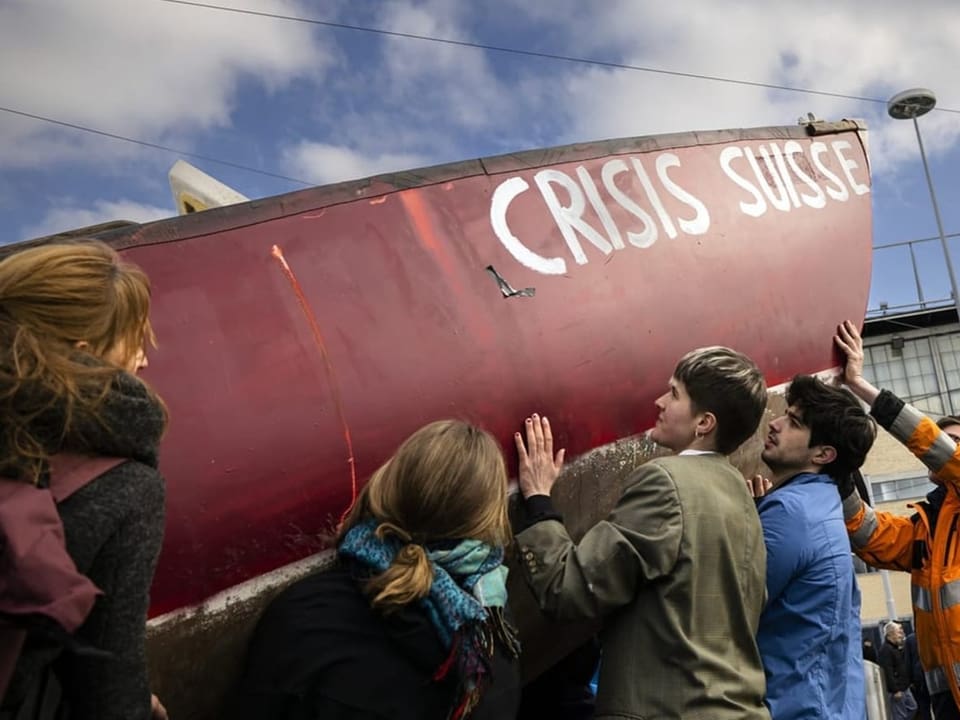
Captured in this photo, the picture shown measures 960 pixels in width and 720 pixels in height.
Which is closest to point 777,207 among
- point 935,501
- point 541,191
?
point 541,191

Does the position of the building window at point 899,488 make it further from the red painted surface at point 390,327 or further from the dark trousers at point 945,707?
the red painted surface at point 390,327

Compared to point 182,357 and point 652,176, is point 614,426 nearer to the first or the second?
point 652,176

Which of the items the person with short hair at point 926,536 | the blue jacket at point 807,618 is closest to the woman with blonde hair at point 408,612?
the blue jacket at point 807,618

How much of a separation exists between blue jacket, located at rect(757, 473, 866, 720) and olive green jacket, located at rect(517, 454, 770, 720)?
0.33 meters

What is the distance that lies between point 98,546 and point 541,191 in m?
1.82

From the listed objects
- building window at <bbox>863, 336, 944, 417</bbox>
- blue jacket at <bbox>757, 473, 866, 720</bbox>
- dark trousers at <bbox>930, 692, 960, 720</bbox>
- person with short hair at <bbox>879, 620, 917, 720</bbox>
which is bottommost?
person with short hair at <bbox>879, 620, 917, 720</bbox>

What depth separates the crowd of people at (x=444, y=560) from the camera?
3.82ft

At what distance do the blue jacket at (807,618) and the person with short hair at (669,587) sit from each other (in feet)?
1.06

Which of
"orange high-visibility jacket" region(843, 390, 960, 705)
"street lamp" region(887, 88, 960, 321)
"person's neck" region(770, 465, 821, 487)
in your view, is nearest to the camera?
"person's neck" region(770, 465, 821, 487)

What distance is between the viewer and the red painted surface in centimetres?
190

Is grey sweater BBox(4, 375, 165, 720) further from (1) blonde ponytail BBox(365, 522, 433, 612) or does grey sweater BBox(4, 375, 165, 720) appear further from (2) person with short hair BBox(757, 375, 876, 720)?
(2) person with short hair BBox(757, 375, 876, 720)

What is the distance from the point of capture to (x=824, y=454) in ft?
8.85

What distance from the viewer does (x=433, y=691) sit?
1.51 m

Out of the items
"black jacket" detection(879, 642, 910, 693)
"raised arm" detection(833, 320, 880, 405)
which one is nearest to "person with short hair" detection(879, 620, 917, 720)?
"black jacket" detection(879, 642, 910, 693)
